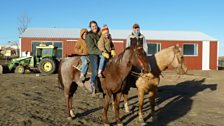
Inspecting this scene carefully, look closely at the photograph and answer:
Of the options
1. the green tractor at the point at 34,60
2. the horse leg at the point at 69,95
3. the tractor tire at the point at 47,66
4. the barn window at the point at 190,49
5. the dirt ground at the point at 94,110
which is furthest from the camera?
the barn window at the point at 190,49

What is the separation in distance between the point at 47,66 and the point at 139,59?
55.5ft

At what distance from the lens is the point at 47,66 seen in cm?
2342

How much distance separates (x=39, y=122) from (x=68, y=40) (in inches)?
915

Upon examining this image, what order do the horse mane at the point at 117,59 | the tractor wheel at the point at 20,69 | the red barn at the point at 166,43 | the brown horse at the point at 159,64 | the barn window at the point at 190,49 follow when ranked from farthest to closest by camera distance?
the barn window at the point at 190,49 → the red barn at the point at 166,43 → the tractor wheel at the point at 20,69 → the brown horse at the point at 159,64 → the horse mane at the point at 117,59

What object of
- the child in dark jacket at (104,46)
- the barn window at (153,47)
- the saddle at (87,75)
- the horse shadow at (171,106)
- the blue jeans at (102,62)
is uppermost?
the barn window at (153,47)

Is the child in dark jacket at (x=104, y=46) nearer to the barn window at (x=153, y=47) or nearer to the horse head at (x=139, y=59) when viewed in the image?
the horse head at (x=139, y=59)

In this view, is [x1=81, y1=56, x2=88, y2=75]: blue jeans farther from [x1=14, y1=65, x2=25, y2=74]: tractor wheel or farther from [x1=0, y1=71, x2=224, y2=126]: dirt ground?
[x1=14, y1=65, x2=25, y2=74]: tractor wheel

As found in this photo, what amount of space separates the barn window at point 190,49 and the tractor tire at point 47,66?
13.8 m

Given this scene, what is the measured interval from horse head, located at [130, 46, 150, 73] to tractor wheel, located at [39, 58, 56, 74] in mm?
16456

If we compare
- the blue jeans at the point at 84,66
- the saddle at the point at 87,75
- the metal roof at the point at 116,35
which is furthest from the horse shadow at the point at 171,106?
the metal roof at the point at 116,35

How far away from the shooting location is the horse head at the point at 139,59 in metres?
7.14

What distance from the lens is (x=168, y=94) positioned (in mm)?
14633

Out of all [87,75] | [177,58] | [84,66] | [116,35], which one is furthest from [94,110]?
[116,35]

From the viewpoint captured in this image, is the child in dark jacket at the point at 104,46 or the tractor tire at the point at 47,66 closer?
the child in dark jacket at the point at 104,46
